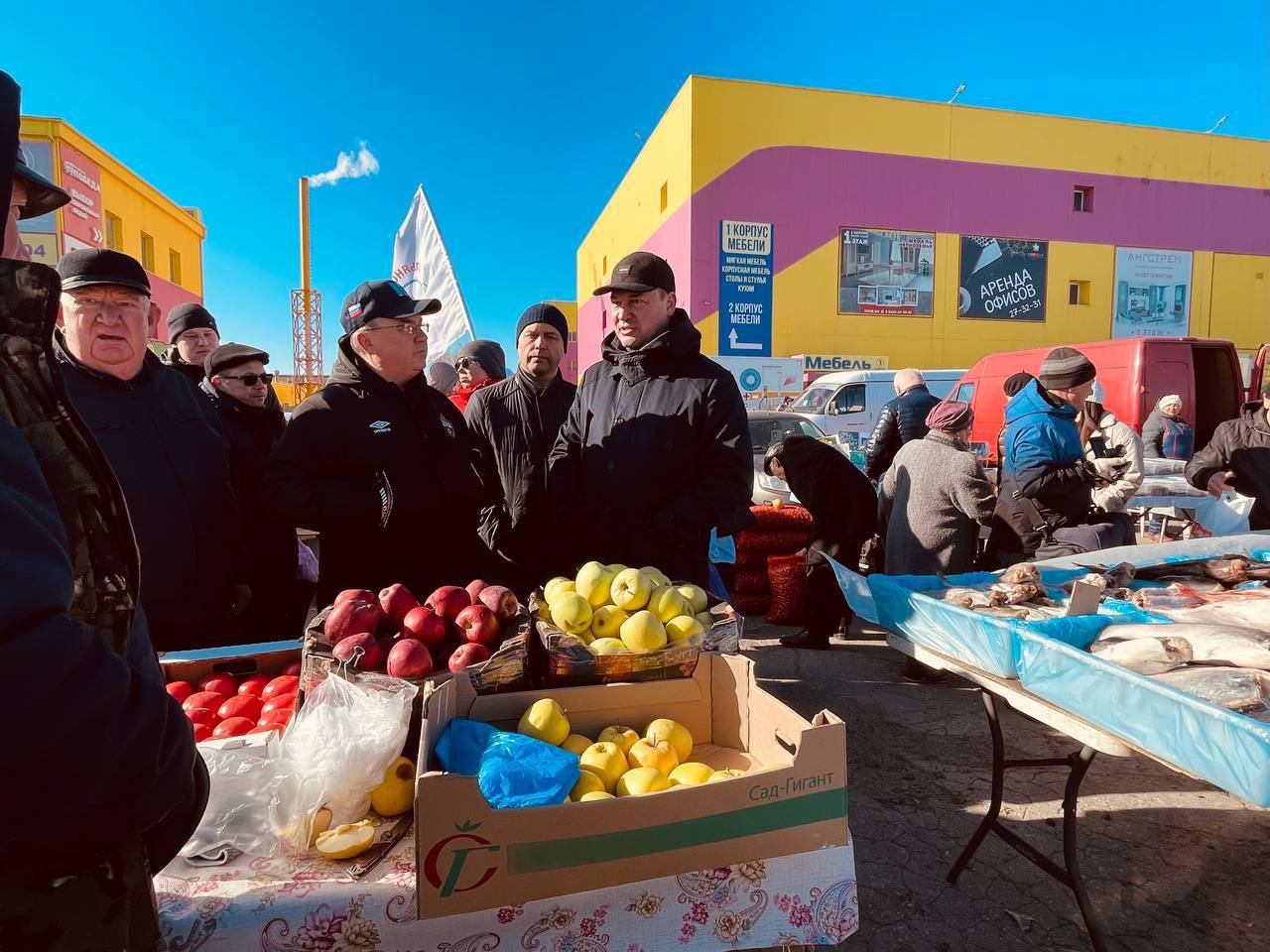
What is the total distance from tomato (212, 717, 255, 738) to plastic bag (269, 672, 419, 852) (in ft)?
1.03

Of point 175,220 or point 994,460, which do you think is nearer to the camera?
point 994,460

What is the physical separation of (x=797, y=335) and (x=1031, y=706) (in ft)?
61.2

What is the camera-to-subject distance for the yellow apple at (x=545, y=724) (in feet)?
5.49

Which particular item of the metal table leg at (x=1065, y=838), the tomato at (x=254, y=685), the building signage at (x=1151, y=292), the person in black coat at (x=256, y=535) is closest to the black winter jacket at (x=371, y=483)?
the person in black coat at (x=256, y=535)

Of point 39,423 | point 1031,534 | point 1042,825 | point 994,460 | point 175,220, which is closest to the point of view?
point 39,423

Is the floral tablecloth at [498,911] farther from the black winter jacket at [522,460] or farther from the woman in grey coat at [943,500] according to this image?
the woman in grey coat at [943,500]

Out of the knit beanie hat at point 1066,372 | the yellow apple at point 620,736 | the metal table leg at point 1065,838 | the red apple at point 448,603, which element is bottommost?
the metal table leg at point 1065,838

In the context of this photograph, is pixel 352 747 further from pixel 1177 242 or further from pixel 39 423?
pixel 1177 242

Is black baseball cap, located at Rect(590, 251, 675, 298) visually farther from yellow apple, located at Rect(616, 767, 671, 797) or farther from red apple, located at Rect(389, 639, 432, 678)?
yellow apple, located at Rect(616, 767, 671, 797)

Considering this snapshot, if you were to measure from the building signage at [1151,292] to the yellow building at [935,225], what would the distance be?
0.06 m

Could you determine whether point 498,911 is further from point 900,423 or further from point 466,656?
point 900,423

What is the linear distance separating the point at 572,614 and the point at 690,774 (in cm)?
57

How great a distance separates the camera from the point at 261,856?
1382 mm

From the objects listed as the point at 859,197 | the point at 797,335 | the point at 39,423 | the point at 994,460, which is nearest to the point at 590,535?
the point at 39,423
